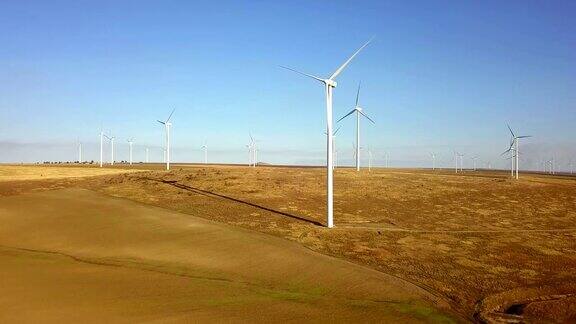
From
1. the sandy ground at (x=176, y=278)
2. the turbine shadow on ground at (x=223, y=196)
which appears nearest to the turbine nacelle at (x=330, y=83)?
the turbine shadow on ground at (x=223, y=196)

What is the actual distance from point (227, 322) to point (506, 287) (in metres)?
10.1

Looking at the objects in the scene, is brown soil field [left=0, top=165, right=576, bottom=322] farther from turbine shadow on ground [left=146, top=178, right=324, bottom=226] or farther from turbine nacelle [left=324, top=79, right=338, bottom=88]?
turbine nacelle [left=324, top=79, right=338, bottom=88]

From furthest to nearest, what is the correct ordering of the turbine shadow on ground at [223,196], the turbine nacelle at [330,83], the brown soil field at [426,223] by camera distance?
the turbine shadow on ground at [223,196], the turbine nacelle at [330,83], the brown soil field at [426,223]

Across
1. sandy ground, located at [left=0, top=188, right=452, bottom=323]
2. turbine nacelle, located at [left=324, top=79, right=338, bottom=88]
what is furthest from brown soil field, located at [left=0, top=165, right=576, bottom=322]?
turbine nacelle, located at [left=324, top=79, right=338, bottom=88]

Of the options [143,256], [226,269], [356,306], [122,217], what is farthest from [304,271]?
[122,217]

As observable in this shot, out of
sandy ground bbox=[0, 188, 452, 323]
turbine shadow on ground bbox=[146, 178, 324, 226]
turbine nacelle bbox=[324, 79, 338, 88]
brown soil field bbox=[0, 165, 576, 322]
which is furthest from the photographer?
turbine shadow on ground bbox=[146, 178, 324, 226]

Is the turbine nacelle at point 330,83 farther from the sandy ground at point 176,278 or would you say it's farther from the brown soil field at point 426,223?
the sandy ground at point 176,278

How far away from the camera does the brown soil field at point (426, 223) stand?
1611 cm

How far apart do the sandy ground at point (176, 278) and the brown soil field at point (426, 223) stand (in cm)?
194

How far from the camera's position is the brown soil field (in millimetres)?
16109

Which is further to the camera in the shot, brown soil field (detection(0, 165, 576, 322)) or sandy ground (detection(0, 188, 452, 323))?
brown soil field (detection(0, 165, 576, 322))

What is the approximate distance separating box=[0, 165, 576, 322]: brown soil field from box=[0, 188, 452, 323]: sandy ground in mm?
1936

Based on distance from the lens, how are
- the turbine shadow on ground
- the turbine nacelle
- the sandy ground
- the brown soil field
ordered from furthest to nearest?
the turbine shadow on ground
the turbine nacelle
the brown soil field
the sandy ground

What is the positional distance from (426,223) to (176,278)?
18405 millimetres
